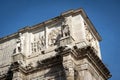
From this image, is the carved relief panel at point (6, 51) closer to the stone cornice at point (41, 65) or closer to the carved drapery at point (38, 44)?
the carved drapery at point (38, 44)

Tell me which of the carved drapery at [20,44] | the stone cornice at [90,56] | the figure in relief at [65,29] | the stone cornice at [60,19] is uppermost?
the stone cornice at [60,19]

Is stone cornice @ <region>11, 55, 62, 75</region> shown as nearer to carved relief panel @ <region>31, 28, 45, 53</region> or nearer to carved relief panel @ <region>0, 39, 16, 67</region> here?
carved relief panel @ <region>31, 28, 45, 53</region>

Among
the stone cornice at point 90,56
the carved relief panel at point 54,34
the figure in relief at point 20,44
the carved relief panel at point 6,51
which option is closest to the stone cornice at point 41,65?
the stone cornice at point 90,56

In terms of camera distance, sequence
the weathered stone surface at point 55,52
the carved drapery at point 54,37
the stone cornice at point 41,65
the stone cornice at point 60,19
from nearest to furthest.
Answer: the weathered stone surface at point 55,52, the stone cornice at point 41,65, the carved drapery at point 54,37, the stone cornice at point 60,19

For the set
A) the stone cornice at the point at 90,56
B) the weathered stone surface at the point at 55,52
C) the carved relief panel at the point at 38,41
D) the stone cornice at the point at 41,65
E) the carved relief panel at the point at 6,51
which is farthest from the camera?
the carved relief panel at the point at 6,51

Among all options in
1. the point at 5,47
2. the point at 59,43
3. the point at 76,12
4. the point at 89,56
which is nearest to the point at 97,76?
the point at 89,56

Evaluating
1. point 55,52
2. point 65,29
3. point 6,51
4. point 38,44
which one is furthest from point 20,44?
point 65,29

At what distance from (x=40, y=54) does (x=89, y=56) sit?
333 centimetres

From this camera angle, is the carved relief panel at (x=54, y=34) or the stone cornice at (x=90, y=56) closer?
the stone cornice at (x=90, y=56)

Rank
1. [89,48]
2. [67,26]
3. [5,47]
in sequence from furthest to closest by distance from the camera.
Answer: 1. [5,47]
2. [67,26]
3. [89,48]

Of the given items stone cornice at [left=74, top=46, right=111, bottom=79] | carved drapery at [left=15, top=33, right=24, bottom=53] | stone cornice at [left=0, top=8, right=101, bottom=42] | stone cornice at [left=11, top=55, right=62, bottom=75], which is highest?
stone cornice at [left=0, top=8, right=101, bottom=42]

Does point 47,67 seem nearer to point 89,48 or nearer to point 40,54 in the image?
point 40,54

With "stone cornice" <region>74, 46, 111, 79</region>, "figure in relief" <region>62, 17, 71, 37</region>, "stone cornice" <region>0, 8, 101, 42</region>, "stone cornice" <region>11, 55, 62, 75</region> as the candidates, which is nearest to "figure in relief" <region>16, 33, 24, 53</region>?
"stone cornice" <region>0, 8, 101, 42</region>

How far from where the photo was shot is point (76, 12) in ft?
55.0
